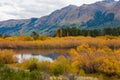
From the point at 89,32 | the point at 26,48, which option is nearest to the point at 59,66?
the point at 26,48

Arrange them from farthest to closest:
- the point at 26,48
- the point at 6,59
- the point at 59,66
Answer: the point at 26,48 → the point at 6,59 → the point at 59,66

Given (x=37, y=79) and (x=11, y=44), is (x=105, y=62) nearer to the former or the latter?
(x=37, y=79)

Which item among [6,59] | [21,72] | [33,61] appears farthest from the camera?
[6,59]

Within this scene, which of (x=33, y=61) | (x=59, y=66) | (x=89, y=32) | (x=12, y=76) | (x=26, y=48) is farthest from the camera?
(x=89, y=32)

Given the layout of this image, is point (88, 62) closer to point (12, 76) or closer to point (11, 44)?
point (12, 76)

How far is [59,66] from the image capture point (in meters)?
34.0

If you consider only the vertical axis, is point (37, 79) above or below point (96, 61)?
above

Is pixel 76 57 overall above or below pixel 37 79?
below

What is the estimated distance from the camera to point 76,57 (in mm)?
40656

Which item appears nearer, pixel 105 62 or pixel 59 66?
pixel 59 66

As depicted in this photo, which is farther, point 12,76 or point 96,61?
point 96,61

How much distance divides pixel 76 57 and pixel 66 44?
62161 millimetres

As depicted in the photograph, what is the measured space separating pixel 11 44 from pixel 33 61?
66.2 metres

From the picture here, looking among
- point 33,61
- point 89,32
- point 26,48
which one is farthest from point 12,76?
point 89,32
